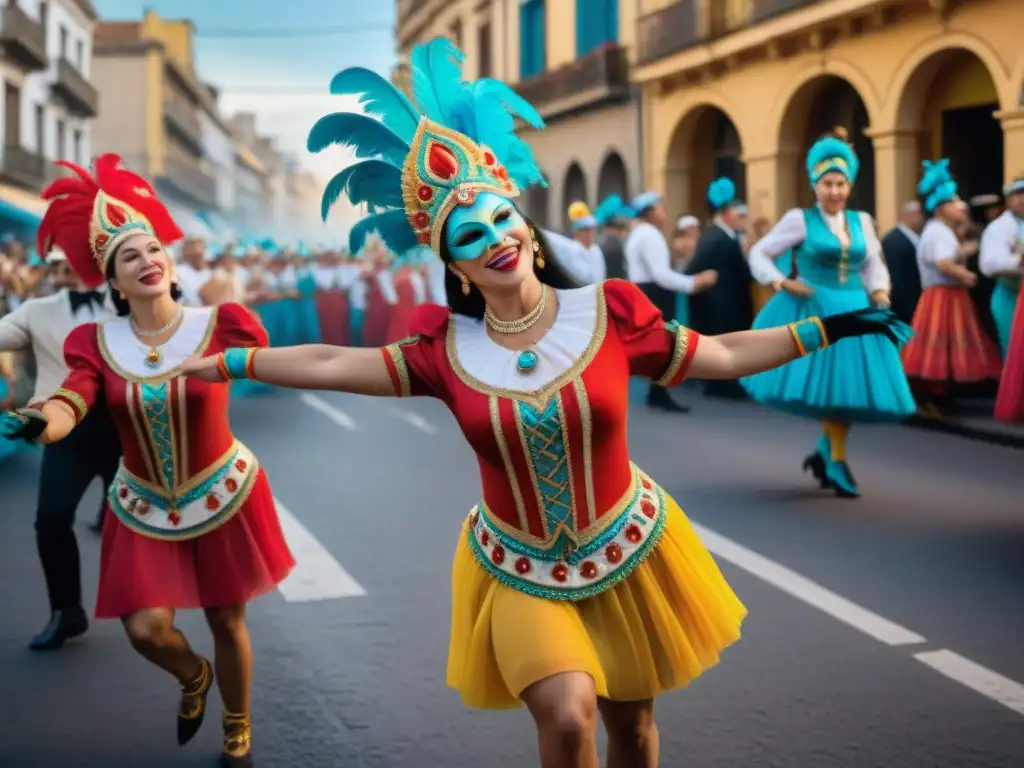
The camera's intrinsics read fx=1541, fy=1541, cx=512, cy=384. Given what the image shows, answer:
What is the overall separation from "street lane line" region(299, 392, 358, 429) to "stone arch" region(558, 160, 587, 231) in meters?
18.4

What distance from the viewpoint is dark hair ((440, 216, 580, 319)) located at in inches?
149

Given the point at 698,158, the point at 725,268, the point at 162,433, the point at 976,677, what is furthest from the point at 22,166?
the point at 976,677

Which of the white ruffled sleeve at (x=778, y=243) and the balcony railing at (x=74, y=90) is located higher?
the balcony railing at (x=74, y=90)

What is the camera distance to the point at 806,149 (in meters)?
24.5

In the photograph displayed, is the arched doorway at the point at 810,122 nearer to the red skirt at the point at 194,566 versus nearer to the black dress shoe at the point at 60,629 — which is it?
the black dress shoe at the point at 60,629

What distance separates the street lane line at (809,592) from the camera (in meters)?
6.11

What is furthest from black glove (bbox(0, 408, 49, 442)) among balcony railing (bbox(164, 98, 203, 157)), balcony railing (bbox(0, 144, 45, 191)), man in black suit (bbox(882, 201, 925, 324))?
balcony railing (bbox(164, 98, 203, 157))

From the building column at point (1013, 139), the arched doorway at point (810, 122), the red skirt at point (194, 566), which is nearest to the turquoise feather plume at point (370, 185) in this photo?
the red skirt at point (194, 566)

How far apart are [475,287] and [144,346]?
1645 millimetres

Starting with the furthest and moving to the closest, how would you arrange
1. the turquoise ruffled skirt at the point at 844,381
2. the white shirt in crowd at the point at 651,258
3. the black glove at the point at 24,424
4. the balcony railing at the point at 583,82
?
1. the balcony railing at the point at 583,82
2. the white shirt in crowd at the point at 651,258
3. the turquoise ruffled skirt at the point at 844,381
4. the black glove at the point at 24,424

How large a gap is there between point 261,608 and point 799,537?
2.88 metres

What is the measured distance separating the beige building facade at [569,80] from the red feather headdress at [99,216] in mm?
25504

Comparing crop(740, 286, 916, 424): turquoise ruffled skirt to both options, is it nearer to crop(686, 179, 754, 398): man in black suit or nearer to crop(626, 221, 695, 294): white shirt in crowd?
crop(626, 221, 695, 294): white shirt in crowd

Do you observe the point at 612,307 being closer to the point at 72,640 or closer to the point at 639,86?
the point at 72,640
